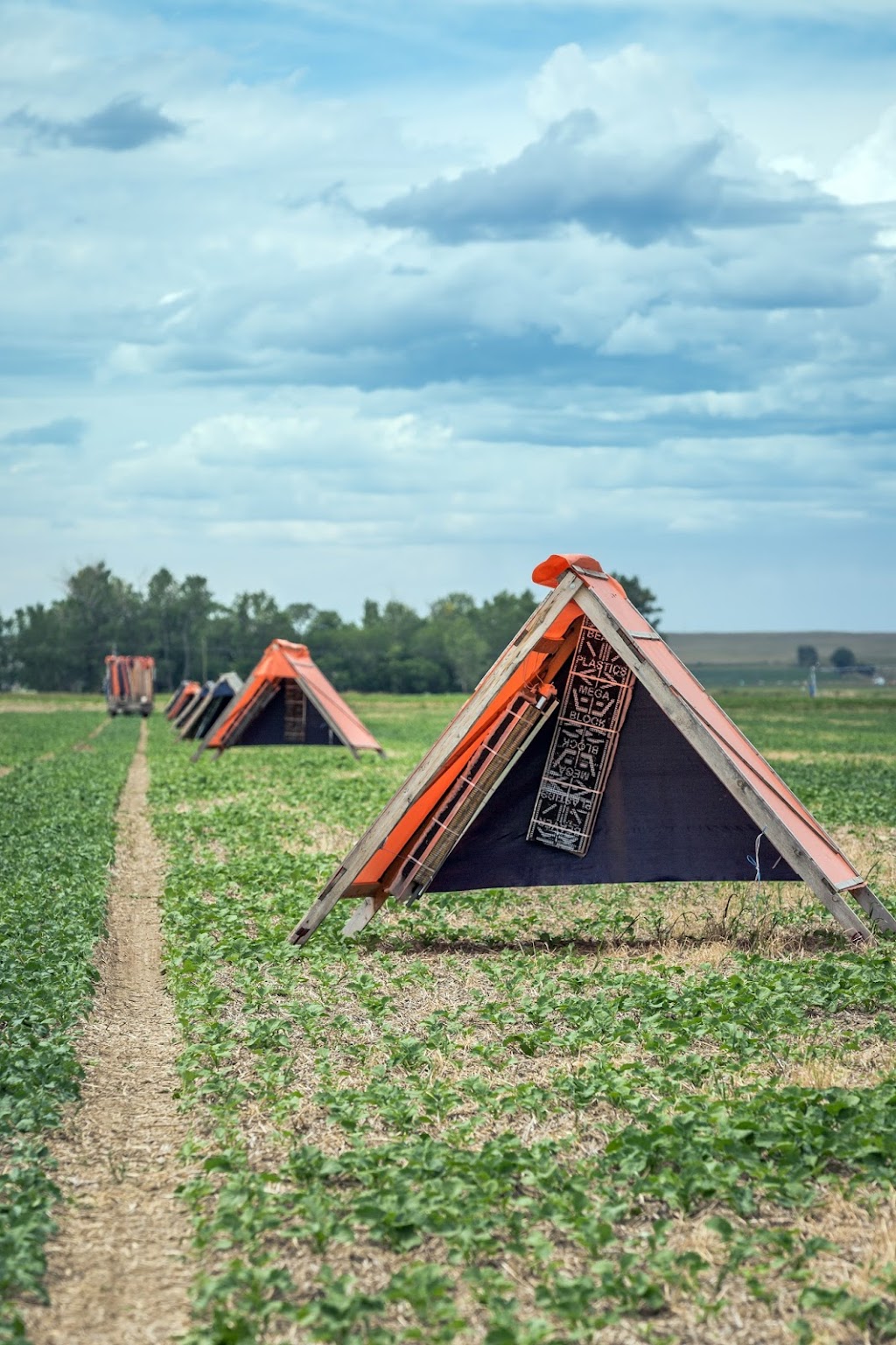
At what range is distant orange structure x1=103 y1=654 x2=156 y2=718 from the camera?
71438 mm

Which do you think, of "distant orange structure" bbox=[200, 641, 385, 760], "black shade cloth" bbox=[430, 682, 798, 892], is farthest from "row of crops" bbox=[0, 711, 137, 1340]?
"distant orange structure" bbox=[200, 641, 385, 760]

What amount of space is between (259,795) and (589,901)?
37.8 feet

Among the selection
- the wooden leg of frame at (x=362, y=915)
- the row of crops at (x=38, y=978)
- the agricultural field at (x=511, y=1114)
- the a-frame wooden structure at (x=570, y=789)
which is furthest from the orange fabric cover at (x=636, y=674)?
the row of crops at (x=38, y=978)

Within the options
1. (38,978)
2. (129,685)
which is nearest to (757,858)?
(38,978)

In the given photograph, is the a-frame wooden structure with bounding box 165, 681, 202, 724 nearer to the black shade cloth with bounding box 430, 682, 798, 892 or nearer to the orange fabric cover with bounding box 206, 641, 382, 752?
the orange fabric cover with bounding box 206, 641, 382, 752

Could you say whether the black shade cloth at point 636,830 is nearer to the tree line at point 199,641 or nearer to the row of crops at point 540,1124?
the row of crops at point 540,1124

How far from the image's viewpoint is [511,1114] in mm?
6758

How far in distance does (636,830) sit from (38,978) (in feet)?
15.2

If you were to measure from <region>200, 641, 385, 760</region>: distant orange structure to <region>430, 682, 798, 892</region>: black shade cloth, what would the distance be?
70.4 ft

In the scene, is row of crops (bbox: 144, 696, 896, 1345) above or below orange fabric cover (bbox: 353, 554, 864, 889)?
below

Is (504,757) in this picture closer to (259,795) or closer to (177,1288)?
(177,1288)

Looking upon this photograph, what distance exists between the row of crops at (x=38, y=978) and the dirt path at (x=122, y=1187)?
0.37 feet

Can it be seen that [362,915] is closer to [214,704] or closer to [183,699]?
[214,704]

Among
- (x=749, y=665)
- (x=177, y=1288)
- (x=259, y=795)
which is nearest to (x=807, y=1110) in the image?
(x=177, y=1288)
